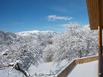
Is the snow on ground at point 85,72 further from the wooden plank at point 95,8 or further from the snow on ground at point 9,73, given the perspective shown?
the snow on ground at point 9,73

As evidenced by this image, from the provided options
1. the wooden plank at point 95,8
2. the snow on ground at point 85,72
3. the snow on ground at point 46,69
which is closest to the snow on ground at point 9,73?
the snow on ground at point 46,69

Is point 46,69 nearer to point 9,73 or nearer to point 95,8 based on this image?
point 9,73

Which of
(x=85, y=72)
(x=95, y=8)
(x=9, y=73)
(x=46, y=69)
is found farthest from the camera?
(x=46, y=69)

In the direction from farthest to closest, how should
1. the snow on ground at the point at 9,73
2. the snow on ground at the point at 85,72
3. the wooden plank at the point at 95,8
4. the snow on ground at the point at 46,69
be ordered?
1. the snow on ground at the point at 46,69
2. the snow on ground at the point at 9,73
3. the snow on ground at the point at 85,72
4. the wooden plank at the point at 95,8

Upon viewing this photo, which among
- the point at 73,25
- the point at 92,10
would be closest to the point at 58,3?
the point at 73,25

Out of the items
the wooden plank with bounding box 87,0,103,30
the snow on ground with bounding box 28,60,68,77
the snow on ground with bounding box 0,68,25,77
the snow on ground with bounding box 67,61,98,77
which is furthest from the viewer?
the snow on ground with bounding box 28,60,68,77

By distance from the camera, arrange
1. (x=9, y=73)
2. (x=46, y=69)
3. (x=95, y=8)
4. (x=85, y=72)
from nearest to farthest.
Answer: (x=95, y=8) → (x=85, y=72) → (x=9, y=73) → (x=46, y=69)

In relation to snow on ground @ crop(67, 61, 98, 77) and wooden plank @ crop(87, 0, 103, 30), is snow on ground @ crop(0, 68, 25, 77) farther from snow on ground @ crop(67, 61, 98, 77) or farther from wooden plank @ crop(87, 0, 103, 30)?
wooden plank @ crop(87, 0, 103, 30)

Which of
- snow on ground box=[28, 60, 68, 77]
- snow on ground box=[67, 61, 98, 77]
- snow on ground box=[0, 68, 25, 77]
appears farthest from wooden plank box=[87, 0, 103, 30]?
snow on ground box=[28, 60, 68, 77]

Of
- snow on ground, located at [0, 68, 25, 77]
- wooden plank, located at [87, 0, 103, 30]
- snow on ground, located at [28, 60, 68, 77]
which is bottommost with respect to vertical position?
snow on ground, located at [28, 60, 68, 77]

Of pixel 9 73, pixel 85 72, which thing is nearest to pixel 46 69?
pixel 9 73

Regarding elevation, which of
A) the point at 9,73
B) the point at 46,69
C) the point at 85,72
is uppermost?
the point at 85,72

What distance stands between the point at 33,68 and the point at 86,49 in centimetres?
627

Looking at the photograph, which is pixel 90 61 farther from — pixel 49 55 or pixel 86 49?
pixel 49 55
